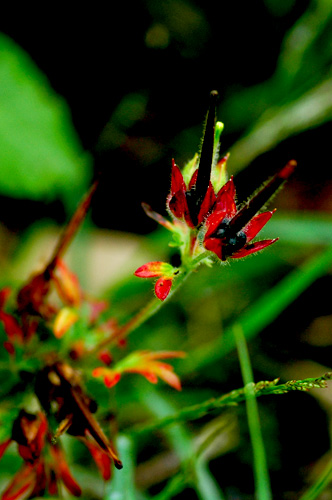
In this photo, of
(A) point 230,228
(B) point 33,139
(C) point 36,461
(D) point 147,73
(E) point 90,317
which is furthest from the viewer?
(D) point 147,73

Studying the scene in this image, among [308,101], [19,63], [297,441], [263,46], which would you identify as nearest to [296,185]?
[308,101]

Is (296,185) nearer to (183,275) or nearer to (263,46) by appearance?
(263,46)

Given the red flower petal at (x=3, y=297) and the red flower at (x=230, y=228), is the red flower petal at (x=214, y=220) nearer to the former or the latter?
the red flower at (x=230, y=228)

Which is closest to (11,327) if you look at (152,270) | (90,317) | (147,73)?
(90,317)

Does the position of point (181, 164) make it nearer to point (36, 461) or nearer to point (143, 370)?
point (143, 370)

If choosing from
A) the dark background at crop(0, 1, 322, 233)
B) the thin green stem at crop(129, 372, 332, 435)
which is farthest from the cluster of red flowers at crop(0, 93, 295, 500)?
the dark background at crop(0, 1, 322, 233)

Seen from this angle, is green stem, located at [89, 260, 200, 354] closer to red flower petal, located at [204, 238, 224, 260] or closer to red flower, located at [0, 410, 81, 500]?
red flower petal, located at [204, 238, 224, 260]

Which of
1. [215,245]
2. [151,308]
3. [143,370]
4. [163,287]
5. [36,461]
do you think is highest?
[215,245]

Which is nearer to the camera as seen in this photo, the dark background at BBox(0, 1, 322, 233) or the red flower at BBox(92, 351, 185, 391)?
the red flower at BBox(92, 351, 185, 391)
